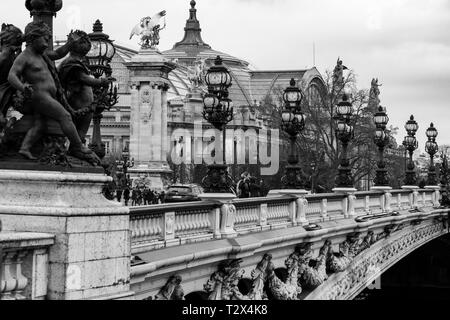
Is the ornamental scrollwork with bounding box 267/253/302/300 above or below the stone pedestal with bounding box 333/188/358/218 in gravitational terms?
below

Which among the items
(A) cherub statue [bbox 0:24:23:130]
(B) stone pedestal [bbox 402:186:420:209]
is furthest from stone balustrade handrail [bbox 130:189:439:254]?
(B) stone pedestal [bbox 402:186:420:209]

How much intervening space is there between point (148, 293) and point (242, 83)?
141482 millimetres

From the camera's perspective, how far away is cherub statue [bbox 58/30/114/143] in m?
12.5

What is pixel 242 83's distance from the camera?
154375mm

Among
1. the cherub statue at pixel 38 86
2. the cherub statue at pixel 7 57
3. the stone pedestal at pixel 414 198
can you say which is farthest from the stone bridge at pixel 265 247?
the stone pedestal at pixel 414 198

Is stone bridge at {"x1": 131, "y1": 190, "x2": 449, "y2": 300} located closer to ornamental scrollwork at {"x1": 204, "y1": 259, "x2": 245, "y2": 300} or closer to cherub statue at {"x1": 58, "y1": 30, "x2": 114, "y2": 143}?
ornamental scrollwork at {"x1": 204, "y1": 259, "x2": 245, "y2": 300}

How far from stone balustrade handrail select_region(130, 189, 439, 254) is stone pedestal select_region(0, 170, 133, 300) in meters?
2.05

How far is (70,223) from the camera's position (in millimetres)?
10883

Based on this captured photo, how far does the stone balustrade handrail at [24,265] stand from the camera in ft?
33.6

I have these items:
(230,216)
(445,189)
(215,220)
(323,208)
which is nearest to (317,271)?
(323,208)

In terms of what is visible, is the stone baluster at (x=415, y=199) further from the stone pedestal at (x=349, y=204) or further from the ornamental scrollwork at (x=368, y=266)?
the stone pedestal at (x=349, y=204)

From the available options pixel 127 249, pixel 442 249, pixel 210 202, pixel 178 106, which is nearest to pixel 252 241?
pixel 210 202

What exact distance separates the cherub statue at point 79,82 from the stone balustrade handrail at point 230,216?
5.69 ft
